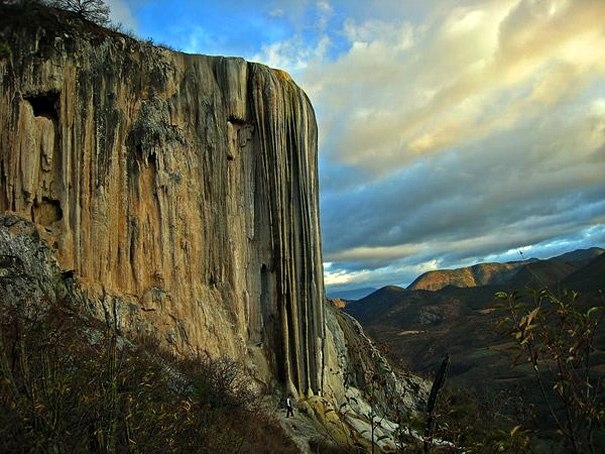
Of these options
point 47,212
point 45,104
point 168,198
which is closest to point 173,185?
point 168,198

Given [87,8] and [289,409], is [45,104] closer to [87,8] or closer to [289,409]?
[87,8]

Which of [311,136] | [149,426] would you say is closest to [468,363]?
[311,136]

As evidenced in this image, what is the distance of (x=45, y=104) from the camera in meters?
24.4

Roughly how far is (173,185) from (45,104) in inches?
257

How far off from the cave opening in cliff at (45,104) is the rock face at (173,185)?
2.6 inches

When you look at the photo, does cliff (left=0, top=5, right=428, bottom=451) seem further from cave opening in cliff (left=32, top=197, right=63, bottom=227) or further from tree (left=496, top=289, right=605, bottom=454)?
tree (left=496, top=289, right=605, bottom=454)

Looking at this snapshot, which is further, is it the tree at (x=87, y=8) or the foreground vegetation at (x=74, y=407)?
the tree at (x=87, y=8)

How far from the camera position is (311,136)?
33.0 metres

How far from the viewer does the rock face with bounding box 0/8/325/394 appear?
23.4 meters

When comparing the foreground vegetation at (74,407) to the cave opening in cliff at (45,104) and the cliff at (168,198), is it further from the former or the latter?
the cave opening in cliff at (45,104)

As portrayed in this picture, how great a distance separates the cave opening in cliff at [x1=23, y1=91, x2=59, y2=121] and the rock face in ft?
0.22

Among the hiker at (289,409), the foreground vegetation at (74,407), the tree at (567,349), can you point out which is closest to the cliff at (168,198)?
the hiker at (289,409)

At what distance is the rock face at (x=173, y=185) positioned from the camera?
76.6ft

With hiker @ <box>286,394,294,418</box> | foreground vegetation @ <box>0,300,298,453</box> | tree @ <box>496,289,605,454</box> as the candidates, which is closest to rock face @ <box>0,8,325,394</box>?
hiker @ <box>286,394,294,418</box>
